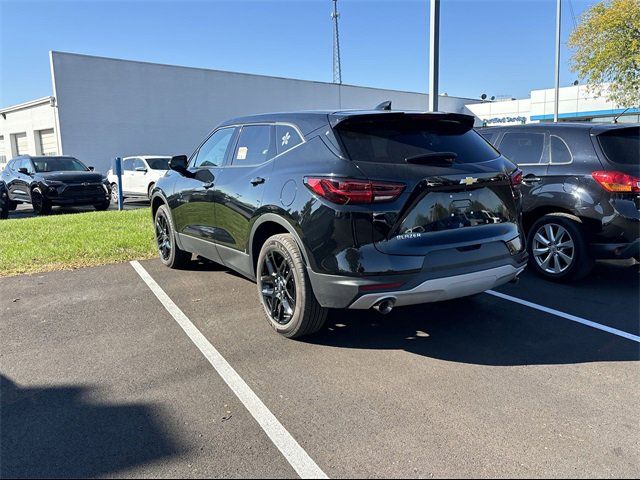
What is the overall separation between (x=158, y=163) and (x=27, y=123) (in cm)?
1428

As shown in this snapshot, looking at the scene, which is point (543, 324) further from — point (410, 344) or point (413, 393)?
point (413, 393)

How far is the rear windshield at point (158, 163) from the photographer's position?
17.2 meters

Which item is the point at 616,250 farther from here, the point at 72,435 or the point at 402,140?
the point at 72,435

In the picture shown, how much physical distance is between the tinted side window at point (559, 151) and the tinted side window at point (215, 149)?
12.0 ft

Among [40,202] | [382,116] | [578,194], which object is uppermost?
[382,116]

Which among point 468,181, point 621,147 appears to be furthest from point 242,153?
point 621,147

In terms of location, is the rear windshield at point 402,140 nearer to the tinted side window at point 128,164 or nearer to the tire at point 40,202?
the tire at point 40,202

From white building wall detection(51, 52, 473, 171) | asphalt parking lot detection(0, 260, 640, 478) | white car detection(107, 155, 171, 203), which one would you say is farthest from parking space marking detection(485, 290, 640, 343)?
white building wall detection(51, 52, 473, 171)

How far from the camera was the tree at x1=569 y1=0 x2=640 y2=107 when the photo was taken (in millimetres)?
19047

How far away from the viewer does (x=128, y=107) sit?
25125mm

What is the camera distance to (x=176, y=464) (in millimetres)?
2600

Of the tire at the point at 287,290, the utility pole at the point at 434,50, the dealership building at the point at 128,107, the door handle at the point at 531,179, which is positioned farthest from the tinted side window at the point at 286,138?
the dealership building at the point at 128,107

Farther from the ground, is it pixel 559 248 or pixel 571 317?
pixel 559 248

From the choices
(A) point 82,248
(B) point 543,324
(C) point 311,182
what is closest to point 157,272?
(A) point 82,248
